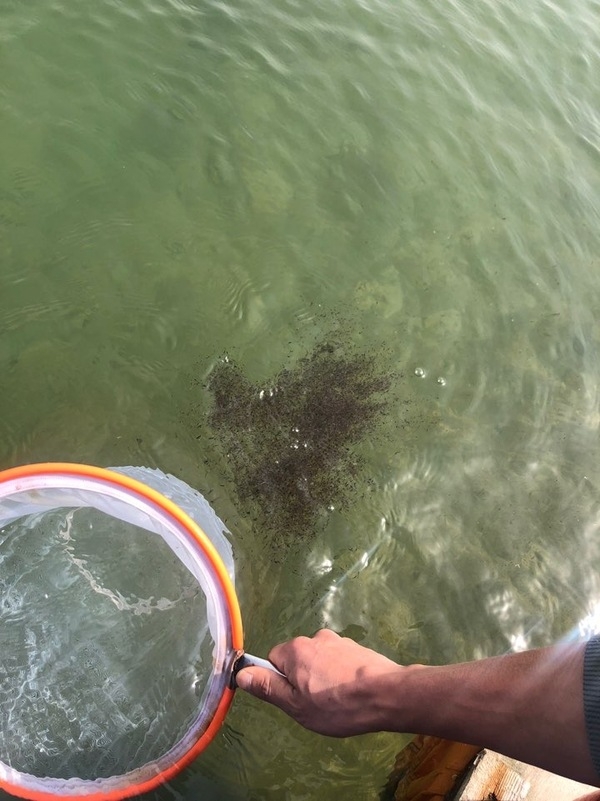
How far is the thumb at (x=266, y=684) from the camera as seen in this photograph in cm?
223

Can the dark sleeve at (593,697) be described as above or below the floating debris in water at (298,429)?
above

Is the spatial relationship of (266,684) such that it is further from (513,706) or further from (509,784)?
(509,784)

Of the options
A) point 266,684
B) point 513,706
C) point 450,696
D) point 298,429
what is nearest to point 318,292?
point 298,429

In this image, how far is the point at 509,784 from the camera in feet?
8.31

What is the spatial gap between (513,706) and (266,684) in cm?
93

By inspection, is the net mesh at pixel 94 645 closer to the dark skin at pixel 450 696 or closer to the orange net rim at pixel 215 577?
the orange net rim at pixel 215 577

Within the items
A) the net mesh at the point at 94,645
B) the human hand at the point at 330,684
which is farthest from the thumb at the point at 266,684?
the net mesh at the point at 94,645

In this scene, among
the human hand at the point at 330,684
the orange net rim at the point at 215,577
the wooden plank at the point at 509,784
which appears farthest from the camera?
the wooden plank at the point at 509,784

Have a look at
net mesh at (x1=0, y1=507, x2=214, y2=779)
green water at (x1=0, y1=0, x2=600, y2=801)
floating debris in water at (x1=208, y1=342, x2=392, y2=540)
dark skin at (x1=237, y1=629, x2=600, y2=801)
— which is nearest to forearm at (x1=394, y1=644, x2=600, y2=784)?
dark skin at (x1=237, y1=629, x2=600, y2=801)

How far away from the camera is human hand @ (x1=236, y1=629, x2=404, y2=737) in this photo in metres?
2.02

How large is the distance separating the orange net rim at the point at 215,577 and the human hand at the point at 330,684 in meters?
0.17

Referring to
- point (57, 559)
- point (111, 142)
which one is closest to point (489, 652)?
point (57, 559)

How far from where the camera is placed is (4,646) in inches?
114

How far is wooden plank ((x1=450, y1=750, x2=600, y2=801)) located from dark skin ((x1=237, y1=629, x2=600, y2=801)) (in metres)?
0.42
